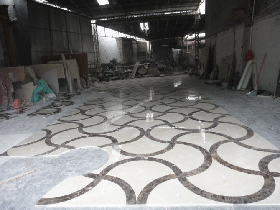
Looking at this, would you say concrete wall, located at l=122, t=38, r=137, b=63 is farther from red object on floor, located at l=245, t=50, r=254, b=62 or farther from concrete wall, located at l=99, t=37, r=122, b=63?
red object on floor, located at l=245, t=50, r=254, b=62

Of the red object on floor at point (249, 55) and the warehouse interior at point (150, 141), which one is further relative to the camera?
the red object on floor at point (249, 55)

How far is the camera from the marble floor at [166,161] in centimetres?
123

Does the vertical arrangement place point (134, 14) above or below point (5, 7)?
above

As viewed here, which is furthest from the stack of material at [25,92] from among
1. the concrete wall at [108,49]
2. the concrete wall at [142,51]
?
the concrete wall at [142,51]

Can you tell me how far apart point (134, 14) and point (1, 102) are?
33.5 feet

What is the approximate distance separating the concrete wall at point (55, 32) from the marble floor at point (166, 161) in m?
6.45

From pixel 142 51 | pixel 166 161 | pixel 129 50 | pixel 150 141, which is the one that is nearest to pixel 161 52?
pixel 142 51

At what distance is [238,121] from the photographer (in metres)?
2.57

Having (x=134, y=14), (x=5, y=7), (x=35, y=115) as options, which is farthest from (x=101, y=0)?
(x=35, y=115)

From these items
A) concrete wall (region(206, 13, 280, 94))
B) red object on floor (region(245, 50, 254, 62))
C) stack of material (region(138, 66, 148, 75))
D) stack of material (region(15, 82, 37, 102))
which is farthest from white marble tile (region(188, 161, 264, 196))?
stack of material (region(138, 66, 148, 75))

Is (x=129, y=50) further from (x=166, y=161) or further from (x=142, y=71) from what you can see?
(x=166, y=161)

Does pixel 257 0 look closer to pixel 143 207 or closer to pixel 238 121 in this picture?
pixel 238 121

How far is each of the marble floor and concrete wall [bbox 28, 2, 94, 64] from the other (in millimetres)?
6450

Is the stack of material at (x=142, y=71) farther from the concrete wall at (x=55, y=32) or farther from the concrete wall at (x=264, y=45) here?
the concrete wall at (x=264, y=45)
